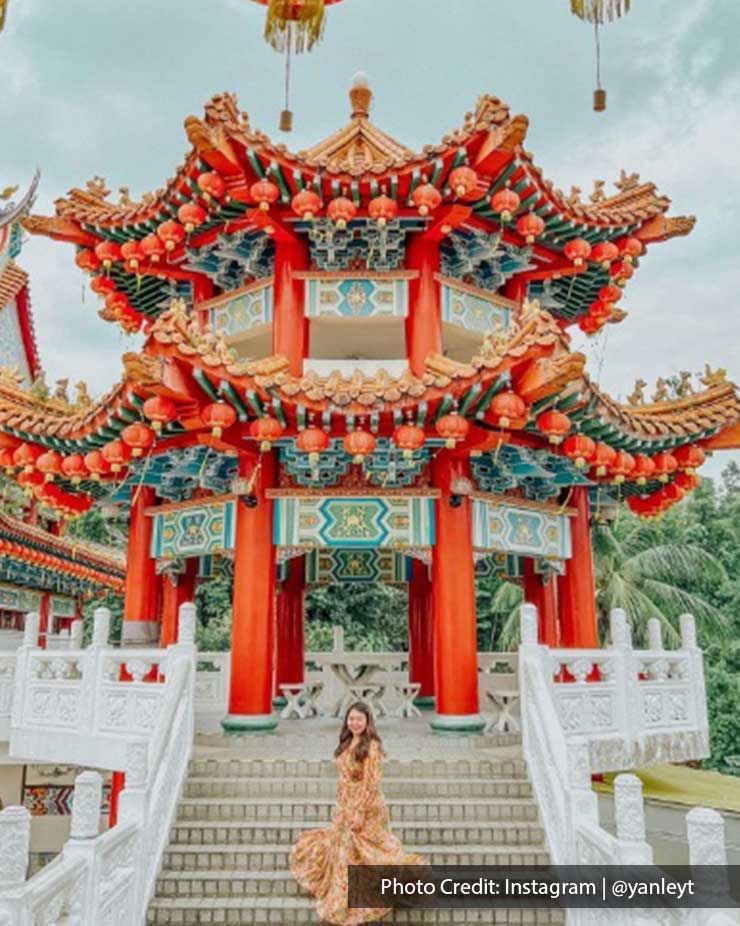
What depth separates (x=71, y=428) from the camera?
8.80 metres

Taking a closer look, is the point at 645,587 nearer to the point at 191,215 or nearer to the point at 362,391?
the point at 362,391

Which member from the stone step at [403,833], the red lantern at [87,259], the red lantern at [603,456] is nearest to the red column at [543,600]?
the red lantern at [603,456]

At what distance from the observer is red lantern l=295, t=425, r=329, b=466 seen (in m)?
7.73

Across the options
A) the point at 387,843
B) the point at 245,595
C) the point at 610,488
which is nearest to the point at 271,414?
the point at 245,595

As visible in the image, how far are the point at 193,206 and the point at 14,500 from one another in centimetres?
1365

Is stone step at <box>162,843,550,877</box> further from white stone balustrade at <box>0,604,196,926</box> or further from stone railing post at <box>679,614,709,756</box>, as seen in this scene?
stone railing post at <box>679,614,709,756</box>

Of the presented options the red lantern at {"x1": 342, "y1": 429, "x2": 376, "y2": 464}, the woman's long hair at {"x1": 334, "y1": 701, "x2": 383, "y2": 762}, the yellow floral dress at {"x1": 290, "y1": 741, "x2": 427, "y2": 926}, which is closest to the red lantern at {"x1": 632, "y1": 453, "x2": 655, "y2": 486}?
the red lantern at {"x1": 342, "y1": 429, "x2": 376, "y2": 464}

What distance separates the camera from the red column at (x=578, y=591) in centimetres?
975

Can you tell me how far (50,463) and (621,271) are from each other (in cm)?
745

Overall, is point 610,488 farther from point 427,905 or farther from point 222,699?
point 427,905

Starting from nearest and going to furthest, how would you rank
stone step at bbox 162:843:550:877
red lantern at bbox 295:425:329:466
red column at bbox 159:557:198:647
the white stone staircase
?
the white stone staircase, stone step at bbox 162:843:550:877, red lantern at bbox 295:425:329:466, red column at bbox 159:557:198:647

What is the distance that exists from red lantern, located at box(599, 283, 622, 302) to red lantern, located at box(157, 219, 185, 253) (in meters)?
5.60

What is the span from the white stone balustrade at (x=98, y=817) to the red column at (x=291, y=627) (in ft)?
14.9

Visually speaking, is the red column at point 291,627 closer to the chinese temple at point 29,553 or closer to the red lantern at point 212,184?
the chinese temple at point 29,553
